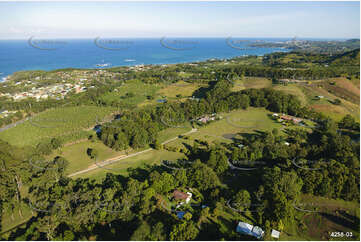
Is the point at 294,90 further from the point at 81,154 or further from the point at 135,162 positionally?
the point at 81,154

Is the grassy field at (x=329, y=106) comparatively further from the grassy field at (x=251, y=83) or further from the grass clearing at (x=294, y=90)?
the grassy field at (x=251, y=83)

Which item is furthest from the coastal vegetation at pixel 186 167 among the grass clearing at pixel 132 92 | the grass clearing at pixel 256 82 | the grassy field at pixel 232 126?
the grass clearing at pixel 256 82

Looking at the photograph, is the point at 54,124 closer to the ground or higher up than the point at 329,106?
closer to the ground

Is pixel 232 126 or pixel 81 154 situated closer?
pixel 81 154

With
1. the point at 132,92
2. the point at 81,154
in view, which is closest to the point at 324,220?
the point at 81,154

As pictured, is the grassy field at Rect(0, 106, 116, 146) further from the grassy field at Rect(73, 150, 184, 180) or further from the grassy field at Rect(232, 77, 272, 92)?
the grassy field at Rect(232, 77, 272, 92)

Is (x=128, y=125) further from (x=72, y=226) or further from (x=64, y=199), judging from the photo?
(x=72, y=226)
